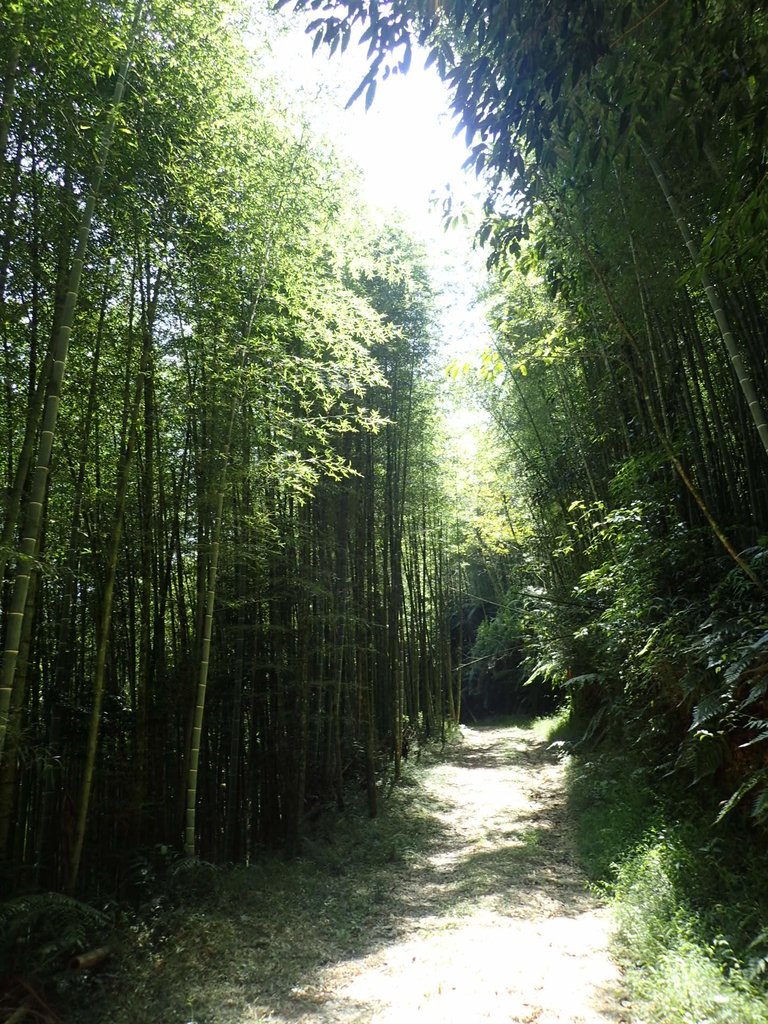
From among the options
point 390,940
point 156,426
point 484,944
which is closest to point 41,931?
point 390,940

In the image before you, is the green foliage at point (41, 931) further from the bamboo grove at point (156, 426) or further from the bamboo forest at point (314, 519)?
the bamboo grove at point (156, 426)

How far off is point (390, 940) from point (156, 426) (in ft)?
10.8

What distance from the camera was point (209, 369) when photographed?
4070 millimetres

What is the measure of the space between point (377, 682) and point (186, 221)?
606 centimetres

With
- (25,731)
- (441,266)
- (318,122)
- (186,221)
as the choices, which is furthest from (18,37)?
(441,266)

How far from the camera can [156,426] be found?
13.7 feet

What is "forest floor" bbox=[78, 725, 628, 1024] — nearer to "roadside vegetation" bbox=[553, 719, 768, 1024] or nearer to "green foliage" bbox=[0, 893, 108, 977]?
"roadside vegetation" bbox=[553, 719, 768, 1024]

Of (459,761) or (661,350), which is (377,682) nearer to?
(459,761)

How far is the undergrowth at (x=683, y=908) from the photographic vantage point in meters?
2.22

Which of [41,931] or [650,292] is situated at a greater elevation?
[650,292]

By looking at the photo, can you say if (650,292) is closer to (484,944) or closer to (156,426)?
(156,426)

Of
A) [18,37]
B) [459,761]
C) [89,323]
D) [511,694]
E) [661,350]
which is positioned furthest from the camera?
[511,694]

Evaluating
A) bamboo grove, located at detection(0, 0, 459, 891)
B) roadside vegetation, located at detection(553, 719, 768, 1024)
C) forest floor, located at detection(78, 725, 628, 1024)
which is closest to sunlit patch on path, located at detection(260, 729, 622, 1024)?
forest floor, located at detection(78, 725, 628, 1024)

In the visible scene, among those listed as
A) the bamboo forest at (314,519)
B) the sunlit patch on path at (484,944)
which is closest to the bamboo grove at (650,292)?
the bamboo forest at (314,519)
